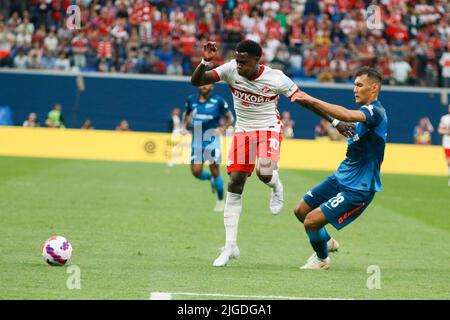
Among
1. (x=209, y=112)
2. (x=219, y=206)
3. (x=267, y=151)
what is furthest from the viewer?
(x=209, y=112)

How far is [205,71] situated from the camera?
35.9 feet

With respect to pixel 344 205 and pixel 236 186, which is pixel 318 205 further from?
pixel 236 186

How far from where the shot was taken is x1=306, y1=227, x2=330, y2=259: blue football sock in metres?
10.8

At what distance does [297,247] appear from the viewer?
13.4 metres

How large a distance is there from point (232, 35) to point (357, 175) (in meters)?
26.6

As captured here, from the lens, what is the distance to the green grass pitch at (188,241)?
367 inches

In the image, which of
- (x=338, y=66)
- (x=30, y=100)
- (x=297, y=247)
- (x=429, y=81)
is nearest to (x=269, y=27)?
(x=338, y=66)

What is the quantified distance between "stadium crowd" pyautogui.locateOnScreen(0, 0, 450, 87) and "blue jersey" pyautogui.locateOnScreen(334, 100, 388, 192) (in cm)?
2554

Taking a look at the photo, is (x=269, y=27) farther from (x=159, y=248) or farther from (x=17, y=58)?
(x=159, y=248)

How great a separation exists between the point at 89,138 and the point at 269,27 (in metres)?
8.94

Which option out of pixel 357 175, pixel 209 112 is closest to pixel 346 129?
pixel 357 175

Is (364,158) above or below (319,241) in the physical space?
above

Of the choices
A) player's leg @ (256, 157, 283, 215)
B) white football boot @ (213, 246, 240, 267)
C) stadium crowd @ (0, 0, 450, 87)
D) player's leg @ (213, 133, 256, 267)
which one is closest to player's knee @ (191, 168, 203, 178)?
player's leg @ (256, 157, 283, 215)

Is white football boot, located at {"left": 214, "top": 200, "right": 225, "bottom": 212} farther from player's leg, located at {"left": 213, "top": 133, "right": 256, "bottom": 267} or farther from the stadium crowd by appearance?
the stadium crowd
